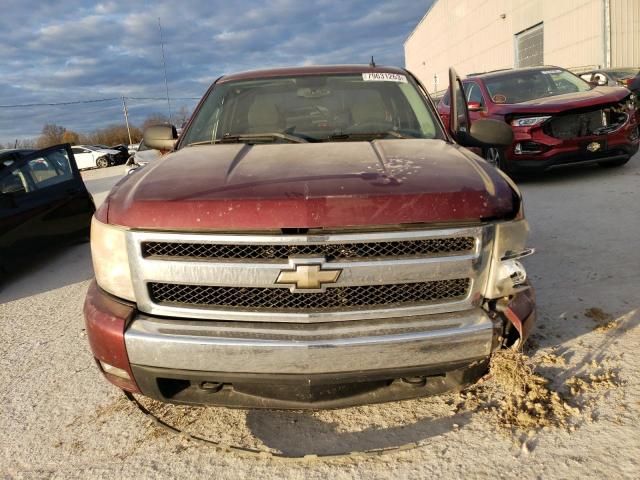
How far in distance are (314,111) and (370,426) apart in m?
1.94

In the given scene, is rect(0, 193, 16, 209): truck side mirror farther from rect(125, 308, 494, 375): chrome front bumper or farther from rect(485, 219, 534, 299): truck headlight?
rect(485, 219, 534, 299): truck headlight

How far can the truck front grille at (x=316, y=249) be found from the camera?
189 cm

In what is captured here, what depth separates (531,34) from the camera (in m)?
31.0

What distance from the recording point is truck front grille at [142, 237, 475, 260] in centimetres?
189

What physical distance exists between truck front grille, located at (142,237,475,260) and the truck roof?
6.47 feet

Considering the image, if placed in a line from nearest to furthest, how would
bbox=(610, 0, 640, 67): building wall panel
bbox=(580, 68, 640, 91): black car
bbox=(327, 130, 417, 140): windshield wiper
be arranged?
1. bbox=(327, 130, 417, 140): windshield wiper
2. bbox=(580, 68, 640, 91): black car
3. bbox=(610, 0, 640, 67): building wall panel

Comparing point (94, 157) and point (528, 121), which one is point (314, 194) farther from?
point (94, 157)

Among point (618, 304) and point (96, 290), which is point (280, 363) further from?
point (618, 304)

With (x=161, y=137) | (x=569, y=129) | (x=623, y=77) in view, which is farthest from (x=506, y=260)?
(x=623, y=77)

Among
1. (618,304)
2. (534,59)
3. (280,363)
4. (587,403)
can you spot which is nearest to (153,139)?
(280,363)

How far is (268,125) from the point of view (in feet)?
10.6

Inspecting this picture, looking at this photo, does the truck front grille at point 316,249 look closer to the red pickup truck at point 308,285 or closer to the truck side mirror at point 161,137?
the red pickup truck at point 308,285

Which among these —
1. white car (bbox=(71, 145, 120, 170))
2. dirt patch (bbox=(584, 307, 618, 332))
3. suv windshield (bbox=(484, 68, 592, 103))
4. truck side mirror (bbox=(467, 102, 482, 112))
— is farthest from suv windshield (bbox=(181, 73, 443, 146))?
white car (bbox=(71, 145, 120, 170))

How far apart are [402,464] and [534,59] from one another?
33.7m
